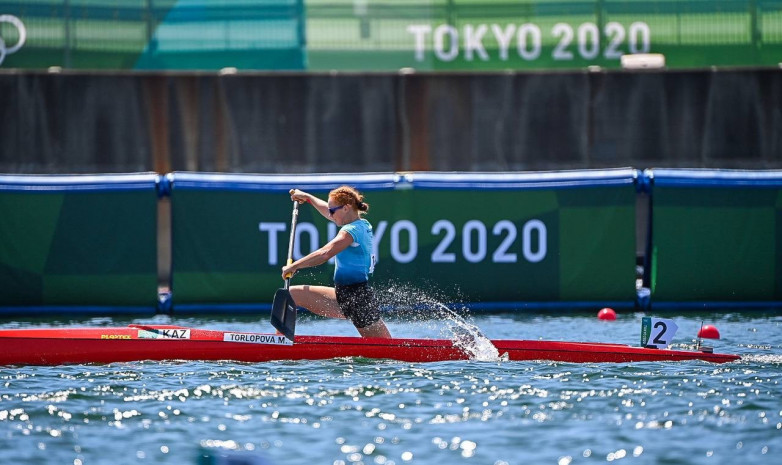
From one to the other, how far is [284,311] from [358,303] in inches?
24.1

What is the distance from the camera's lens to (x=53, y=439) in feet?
24.9

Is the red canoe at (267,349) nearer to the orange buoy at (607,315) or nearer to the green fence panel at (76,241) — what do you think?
the orange buoy at (607,315)

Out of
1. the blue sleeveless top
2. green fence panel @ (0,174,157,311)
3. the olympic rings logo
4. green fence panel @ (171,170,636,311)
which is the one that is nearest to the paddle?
the blue sleeveless top

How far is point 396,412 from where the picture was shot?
8.34m

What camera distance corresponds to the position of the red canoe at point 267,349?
1042 cm

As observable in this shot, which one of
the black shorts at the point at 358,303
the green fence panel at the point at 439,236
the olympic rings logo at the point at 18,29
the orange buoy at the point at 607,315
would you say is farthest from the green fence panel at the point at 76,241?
the orange buoy at the point at 607,315

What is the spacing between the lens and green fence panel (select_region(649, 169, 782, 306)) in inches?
579

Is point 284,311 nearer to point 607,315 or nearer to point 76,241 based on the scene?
point 607,315

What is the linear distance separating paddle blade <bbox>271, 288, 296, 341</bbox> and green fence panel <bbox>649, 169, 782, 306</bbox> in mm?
5784

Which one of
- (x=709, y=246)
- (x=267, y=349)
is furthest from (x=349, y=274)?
(x=709, y=246)

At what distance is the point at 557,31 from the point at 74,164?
662 cm

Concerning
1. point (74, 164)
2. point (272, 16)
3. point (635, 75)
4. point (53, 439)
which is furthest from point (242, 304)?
point (53, 439)

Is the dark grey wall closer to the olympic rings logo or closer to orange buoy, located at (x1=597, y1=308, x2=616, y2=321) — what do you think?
the olympic rings logo

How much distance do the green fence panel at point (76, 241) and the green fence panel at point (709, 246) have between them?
587 centimetres
